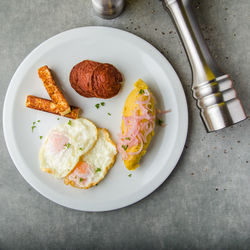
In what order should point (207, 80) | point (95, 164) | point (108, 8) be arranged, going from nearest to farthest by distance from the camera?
point (207, 80) → point (108, 8) → point (95, 164)

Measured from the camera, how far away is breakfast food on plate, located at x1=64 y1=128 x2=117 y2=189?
2588 millimetres

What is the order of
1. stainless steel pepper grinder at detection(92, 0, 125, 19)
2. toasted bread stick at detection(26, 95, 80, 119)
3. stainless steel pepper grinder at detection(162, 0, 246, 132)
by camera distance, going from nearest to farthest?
stainless steel pepper grinder at detection(162, 0, 246, 132) < stainless steel pepper grinder at detection(92, 0, 125, 19) < toasted bread stick at detection(26, 95, 80, 119)

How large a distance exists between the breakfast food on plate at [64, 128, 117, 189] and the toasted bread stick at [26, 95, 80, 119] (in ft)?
0.96

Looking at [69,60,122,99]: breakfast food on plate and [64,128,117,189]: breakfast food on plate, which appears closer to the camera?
[69,60,122,99]: breakfast food on plate

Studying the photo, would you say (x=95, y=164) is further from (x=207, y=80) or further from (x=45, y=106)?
(x=207, y=80)

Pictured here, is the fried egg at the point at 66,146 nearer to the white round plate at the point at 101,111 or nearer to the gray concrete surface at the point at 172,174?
the white round plate at the point at 101,111

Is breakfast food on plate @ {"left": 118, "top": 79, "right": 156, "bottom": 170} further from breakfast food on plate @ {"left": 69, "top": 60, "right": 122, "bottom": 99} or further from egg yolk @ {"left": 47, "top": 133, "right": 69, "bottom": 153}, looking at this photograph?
egg yolk @ {"left": 47, "top": 133, "right": 69, "bottom": 153}

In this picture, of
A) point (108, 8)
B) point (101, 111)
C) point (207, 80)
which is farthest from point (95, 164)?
point (108, 8)

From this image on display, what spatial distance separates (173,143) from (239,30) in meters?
1.28

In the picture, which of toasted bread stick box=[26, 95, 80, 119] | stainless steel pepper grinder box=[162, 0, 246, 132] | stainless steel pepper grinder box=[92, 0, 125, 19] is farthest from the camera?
toasted bread stick box=[26, 95, 80, 119]

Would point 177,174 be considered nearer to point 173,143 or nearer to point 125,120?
point 173,143

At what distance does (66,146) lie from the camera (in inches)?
102

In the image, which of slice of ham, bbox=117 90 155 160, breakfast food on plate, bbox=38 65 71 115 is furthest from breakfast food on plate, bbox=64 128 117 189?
breakfast food on plate, bbox=38 65 71 115

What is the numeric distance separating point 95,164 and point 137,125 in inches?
22.7
